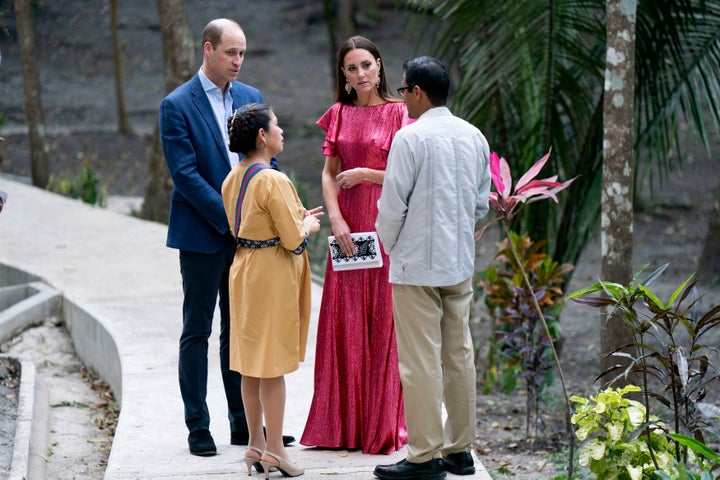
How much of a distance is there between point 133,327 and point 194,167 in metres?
2.98

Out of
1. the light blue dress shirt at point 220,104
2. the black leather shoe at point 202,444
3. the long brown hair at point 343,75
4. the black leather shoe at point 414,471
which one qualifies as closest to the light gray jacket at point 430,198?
the long brown hair at point 343,75

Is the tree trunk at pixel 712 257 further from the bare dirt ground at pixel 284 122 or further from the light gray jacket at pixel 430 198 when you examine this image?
the light gray jacket at pixel 430 198

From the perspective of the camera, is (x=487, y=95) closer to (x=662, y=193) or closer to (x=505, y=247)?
(x=505, y=247)

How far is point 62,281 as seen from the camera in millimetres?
8570

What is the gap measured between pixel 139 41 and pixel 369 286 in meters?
24.3

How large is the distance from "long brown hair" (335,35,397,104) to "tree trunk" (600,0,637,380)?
1.33 meters

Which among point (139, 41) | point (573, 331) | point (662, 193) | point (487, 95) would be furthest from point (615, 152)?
point (139, 41)

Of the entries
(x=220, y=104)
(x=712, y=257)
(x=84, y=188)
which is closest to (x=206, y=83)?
(x=220, y=104)

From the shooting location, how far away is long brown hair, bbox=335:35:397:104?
4.38 metres

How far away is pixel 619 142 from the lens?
5176 millimetres

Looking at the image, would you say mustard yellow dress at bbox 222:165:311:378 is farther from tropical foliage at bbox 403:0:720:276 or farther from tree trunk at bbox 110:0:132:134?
tree trunk at bbox 110:0:132:134

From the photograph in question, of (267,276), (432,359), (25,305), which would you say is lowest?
(25,305)

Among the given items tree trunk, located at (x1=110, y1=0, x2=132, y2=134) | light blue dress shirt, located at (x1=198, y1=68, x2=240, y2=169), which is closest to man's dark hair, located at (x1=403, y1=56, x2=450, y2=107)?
light blue dress shirt, located at (x1=198, y1=68, x2=240, y2=169)

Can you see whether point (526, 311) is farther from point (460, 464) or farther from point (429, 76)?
point (429, 76)
